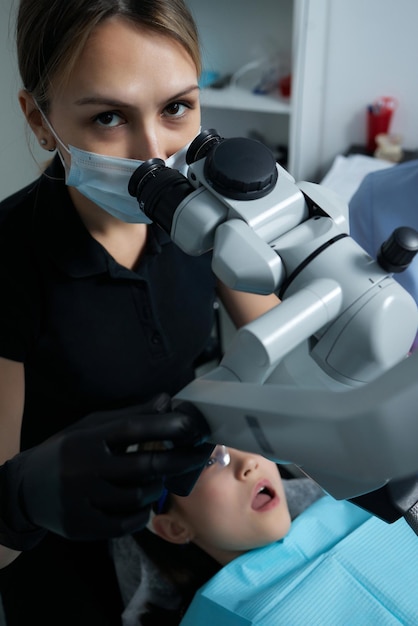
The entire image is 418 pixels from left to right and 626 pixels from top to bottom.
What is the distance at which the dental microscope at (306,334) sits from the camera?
0.53 meters

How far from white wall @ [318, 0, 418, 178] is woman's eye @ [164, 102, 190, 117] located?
1481mm

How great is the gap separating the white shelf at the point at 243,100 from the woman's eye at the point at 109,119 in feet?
4.38

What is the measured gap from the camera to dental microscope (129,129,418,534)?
525 mm

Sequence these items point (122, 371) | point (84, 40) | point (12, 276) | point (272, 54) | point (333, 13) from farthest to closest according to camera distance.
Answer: point (272, 54) → point (333, 13) → point (122, 371) → point (12, 276) → point (84, 40)

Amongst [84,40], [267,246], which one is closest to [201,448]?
[267,246]

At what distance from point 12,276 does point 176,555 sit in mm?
716

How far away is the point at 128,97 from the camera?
82 centimetres

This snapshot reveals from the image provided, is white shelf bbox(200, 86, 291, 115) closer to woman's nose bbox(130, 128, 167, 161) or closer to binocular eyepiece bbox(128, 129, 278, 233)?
woman's nose bbox(130, 128, 167, 161)

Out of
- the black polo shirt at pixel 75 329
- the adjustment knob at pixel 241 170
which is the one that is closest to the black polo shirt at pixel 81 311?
the black polo shirt at pixel 75 329

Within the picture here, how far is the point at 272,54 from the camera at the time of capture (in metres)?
2.26

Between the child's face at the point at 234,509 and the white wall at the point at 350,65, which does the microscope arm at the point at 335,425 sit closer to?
the child's face at the point at 234,509

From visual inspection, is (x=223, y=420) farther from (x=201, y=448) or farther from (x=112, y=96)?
(x=112, y=96)

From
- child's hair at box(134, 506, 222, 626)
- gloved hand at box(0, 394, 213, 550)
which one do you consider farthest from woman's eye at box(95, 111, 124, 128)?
child's hair at box(134, 506, 222, 626)

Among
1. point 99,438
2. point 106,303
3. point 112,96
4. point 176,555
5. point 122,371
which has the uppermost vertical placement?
point 112,96
